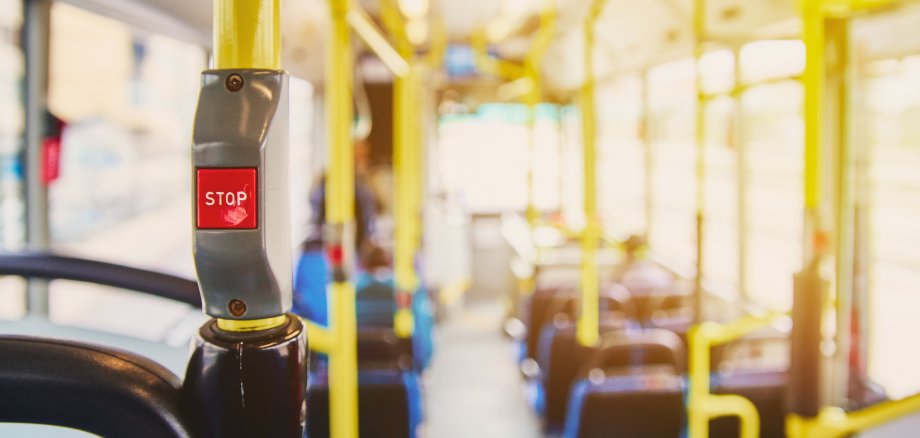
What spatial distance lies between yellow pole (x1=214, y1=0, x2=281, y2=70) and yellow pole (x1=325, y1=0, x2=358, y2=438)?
1.30 m

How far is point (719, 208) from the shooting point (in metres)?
12.2

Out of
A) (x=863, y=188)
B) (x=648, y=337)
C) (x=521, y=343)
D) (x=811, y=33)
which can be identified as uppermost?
(x=811, y=33)

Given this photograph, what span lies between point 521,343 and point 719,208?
308 inches

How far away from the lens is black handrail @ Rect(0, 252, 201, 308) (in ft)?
3.32

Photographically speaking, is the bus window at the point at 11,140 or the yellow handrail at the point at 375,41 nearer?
the bus window at the point at 11,140

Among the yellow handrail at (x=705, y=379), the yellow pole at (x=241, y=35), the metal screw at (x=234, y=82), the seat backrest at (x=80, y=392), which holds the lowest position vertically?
the yellow handrail at (x=705, y=379)

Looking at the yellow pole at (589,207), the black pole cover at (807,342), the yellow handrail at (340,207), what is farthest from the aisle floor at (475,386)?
the black pole cover at (807,342)

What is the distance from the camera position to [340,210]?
2.07 m

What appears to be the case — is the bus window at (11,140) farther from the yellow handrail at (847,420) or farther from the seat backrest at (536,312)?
the seat backrest at (536,312)

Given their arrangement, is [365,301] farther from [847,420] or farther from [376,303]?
[847,420]

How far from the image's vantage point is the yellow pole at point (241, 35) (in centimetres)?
68

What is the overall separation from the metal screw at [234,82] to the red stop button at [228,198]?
3.1 inches

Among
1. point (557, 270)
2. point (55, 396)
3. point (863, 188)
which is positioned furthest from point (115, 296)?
point (55, 396)

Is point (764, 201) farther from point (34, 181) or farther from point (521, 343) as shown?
point (34, 181)
